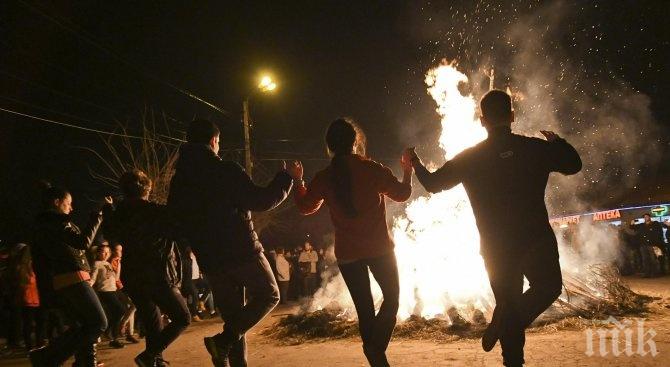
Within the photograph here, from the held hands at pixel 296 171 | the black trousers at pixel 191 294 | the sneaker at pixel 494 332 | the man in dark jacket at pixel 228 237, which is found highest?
the held hands at pixel 296 171

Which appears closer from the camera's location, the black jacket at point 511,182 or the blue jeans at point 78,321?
the black jacket at point 511,182

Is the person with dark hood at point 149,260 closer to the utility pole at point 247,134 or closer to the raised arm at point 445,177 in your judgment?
the raised arm at point 445,177

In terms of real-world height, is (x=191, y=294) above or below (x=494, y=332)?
below

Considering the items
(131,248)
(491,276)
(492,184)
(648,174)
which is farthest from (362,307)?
(648,174)

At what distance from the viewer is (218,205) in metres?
3.53

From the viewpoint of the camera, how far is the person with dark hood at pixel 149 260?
13.1ft

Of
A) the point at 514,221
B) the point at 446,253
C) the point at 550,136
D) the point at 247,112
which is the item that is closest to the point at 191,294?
the point at 446,253

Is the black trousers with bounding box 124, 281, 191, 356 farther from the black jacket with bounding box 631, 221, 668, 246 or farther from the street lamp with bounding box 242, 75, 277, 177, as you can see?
the black jacket with bounding box 631, 221, 668, 246

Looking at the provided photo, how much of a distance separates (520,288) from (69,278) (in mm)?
3872

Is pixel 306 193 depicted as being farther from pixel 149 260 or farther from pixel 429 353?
pixel 429 353

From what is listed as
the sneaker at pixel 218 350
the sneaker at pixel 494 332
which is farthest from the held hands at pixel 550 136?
the sneaker at pixel 218 350

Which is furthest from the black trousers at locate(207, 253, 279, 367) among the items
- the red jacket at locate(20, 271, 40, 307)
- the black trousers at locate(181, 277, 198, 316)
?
the black trousers at locate(181, 277, 198, 316)

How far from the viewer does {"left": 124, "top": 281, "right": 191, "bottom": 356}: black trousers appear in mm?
3879

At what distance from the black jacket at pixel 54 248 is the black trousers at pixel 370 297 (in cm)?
254
